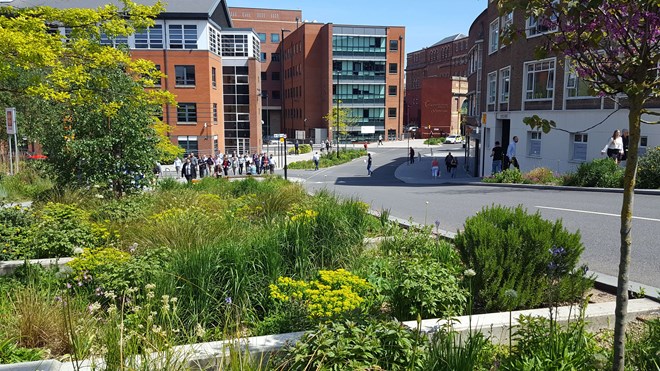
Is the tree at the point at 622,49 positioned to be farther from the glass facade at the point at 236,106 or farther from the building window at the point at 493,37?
the glass facade at the point at 236,106

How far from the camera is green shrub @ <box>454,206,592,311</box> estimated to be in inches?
199

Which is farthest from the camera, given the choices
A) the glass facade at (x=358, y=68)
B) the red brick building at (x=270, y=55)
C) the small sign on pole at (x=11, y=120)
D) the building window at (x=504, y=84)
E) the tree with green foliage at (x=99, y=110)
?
the red brick building at (x=270, y=55)

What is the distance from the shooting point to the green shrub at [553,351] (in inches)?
139

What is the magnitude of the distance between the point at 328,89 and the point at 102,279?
250 ft

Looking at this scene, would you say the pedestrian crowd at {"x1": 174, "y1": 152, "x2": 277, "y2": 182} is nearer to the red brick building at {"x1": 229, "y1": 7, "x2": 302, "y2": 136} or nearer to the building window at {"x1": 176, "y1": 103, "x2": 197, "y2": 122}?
the building window at {"x1": 176, "y1": 103, "x2": 197, "y2": 122}

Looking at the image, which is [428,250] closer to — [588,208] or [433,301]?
[433,301]

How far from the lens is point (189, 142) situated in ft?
162

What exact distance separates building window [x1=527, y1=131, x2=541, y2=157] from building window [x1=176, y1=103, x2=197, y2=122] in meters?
31.3

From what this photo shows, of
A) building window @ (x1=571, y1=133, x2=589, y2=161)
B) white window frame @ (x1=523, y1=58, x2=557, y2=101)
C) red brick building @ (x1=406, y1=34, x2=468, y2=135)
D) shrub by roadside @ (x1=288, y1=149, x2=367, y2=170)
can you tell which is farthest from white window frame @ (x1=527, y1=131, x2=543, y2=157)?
red brick building @ (x1=406, y1=34, x2=468, y2=135)

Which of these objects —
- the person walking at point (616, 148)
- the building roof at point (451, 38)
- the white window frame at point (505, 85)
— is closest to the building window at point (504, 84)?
the white window frame at point (505, 85)

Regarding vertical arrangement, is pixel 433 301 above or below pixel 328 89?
below

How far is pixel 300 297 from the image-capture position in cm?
462

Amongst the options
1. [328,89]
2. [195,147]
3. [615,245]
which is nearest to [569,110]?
[615,245]

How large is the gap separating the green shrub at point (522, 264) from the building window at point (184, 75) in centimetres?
4615
